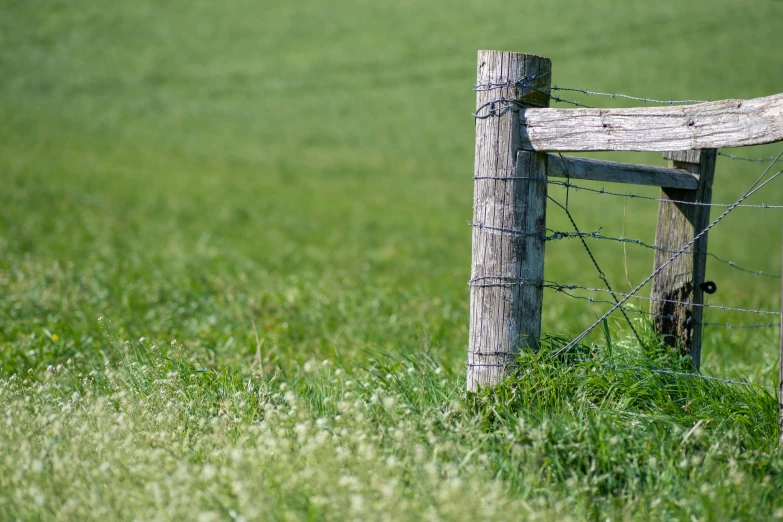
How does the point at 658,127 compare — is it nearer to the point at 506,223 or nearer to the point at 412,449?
the point at 506,223

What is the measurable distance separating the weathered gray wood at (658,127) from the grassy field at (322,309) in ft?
3.77

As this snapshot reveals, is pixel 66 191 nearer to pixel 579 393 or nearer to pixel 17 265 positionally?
pixel 17 265

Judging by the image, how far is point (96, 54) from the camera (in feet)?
109

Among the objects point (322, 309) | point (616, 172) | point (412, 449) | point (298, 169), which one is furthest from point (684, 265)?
point (298, 169)

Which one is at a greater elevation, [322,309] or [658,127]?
[658,127]

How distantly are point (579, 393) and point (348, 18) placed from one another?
35801 mm

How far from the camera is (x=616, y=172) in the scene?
420 centimetres

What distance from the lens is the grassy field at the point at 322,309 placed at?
3059mm

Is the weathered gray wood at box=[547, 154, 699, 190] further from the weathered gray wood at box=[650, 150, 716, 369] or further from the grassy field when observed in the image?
the grassy field

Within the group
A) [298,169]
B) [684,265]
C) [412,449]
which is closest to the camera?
[412,449]

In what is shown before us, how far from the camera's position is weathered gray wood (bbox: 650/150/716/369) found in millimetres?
4523

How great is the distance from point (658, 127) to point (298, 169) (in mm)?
20608

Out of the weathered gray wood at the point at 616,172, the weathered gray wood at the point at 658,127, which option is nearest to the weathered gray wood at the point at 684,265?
the weathered gray wood at the point at 616,172

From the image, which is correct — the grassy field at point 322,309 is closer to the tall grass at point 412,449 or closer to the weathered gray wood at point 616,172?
the tall grass at point 412,449
